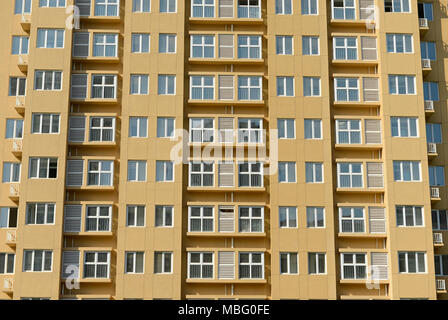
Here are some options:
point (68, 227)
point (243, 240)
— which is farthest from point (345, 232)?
point (68, 227)

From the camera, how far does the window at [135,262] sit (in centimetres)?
3981

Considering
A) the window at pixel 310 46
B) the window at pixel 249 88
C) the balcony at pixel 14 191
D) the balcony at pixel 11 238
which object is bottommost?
the balcony at pixel 11 238

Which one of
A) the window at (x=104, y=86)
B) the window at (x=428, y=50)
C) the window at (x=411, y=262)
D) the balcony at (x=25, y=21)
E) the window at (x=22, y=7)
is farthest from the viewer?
the window at (x=428, y=50)

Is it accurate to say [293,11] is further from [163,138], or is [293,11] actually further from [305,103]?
[163,138]

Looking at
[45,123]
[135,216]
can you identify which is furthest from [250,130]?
[45,123]

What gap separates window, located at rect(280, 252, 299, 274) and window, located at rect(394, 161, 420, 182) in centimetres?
839

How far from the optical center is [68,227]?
4059 cm

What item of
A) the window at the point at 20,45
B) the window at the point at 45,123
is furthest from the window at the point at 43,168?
the window at the point at 20,45

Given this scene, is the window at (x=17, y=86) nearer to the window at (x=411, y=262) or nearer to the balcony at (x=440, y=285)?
the window at (x=411, y=262)

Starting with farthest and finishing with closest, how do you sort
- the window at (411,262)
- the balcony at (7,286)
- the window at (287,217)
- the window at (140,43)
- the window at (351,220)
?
the window at (140,43), the window at (351,220), the window at (287,217), the window at (411,262), the balcony at (7,286)

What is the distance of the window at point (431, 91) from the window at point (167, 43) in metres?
17.4

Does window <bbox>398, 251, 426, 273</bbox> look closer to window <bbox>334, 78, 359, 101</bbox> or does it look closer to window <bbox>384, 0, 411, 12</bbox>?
window <bbox>334, 78, 359, 101</bbox>

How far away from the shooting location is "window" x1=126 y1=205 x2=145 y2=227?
133ft

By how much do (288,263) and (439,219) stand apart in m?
10.8
